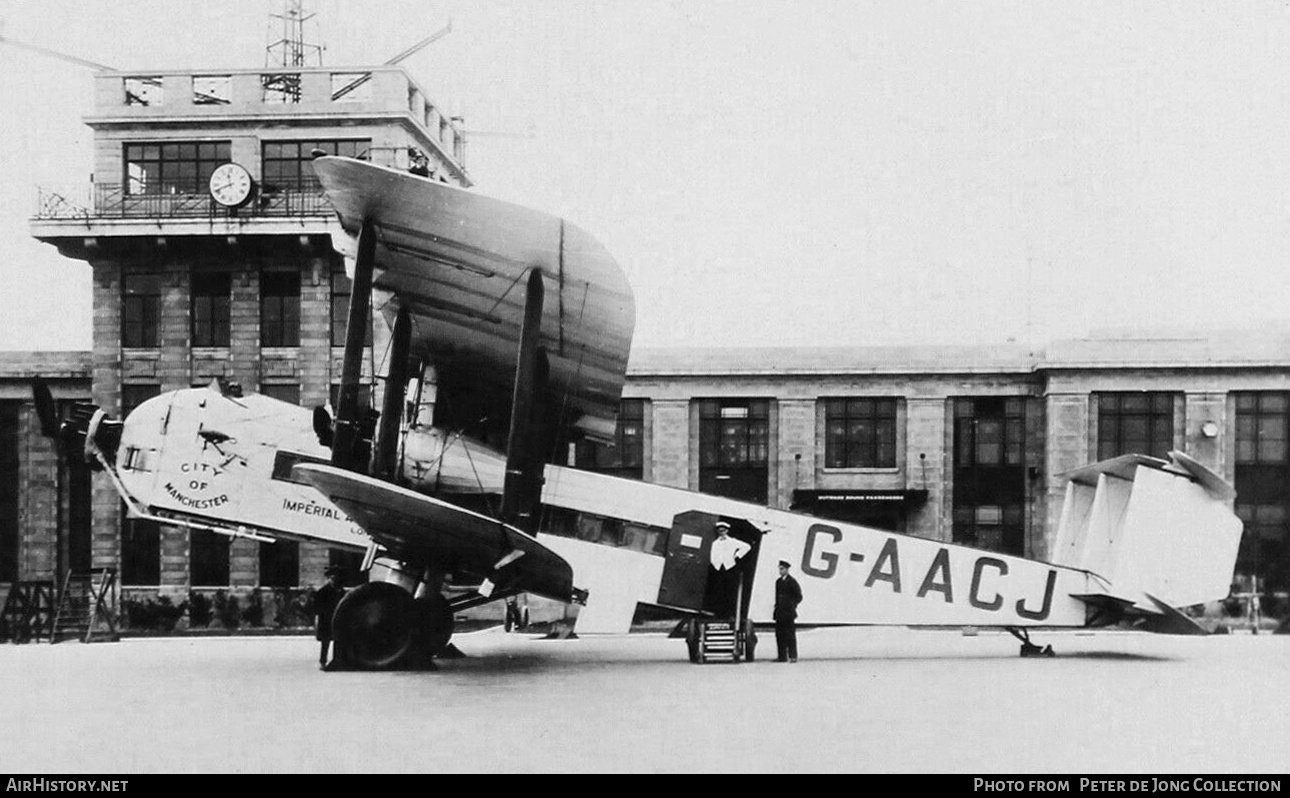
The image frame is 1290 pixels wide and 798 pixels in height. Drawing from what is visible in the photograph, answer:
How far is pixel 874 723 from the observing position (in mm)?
9148

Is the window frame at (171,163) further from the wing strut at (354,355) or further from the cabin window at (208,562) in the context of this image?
the wing strut at (354,355)

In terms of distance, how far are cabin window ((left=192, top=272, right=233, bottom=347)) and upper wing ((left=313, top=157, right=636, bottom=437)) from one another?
17417 mm

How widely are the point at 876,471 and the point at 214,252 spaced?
17883 millimetres

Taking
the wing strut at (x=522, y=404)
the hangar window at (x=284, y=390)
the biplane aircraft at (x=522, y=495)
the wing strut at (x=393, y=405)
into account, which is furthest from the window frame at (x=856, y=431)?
the wing strut at (x=522, y=404)

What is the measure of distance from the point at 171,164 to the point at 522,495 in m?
23.3

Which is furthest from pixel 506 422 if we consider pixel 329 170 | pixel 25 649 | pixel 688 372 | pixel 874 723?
pixel 688 372

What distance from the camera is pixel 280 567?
29.9 meters

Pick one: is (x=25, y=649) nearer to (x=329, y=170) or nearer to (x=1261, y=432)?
(x=329, y=170)

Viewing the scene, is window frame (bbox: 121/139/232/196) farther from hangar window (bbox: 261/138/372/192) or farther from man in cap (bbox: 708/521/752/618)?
man in cap (bbox: 708/521/752/618)

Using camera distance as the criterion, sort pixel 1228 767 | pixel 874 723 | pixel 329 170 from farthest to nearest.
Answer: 1. pixel 329 170
2. pixel 874 723
3. pixel 1228 767

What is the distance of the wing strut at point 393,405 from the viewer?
11.8 m

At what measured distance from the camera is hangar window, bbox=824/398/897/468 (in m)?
31.3

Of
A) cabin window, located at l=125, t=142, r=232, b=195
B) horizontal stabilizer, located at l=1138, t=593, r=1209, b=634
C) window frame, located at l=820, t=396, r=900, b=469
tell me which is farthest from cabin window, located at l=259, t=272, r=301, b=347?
horizontal stabilizer, located at l=1138, t=593, r=1209, b=634

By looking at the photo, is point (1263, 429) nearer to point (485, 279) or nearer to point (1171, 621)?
point (1171, 621)
